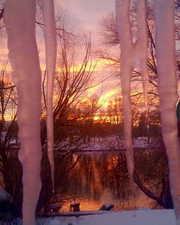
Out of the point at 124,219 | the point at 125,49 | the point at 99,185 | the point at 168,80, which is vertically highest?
the point at 125,49

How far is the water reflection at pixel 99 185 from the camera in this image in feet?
31.1

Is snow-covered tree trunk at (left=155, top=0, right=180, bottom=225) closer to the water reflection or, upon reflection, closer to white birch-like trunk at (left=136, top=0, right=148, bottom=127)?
white birch-like trunk at (left=136, top=0, right=148, bottom=127)

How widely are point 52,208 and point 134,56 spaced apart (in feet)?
16.1

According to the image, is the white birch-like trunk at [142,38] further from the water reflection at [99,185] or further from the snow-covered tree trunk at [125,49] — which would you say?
the water reflection at [99,185]

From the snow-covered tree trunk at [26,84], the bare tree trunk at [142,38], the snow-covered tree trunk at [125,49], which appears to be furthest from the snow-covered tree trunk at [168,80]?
the snow-covered tree trunk at [26,84]

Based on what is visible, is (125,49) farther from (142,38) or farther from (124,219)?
(124,219)

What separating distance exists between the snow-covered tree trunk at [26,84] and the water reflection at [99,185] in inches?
213

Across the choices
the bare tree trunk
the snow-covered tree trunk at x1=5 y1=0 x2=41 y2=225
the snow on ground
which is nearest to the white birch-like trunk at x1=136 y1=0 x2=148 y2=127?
the bare tree trunk

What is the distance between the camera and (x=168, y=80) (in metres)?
2.98

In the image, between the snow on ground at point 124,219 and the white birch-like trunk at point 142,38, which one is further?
the snow on ground at point 124,219

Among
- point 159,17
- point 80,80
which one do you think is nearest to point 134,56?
point 159,17

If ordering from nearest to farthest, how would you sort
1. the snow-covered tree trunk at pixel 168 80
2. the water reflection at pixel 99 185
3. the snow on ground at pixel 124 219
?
the snow-covered tree trunk at pixel 168 80
the snow on ground at pixel 124 219
the water reflection at pixel 99 185

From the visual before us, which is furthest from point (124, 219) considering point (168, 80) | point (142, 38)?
point (142, 38)

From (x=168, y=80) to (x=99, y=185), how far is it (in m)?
8.94
